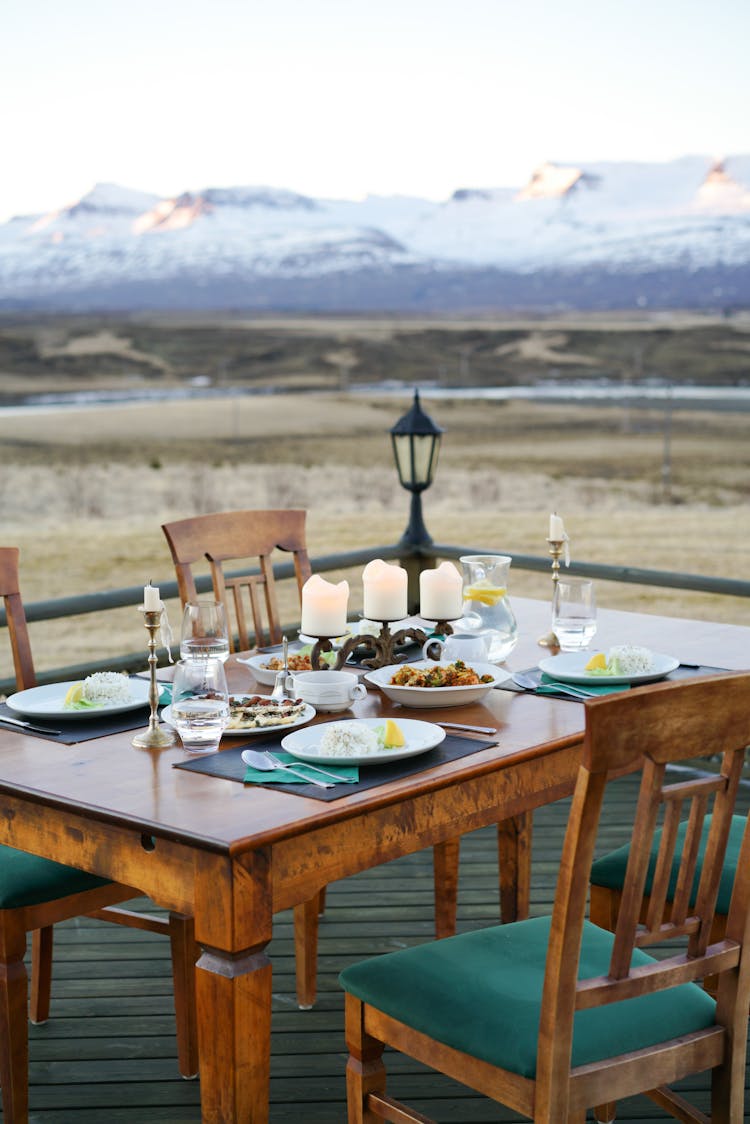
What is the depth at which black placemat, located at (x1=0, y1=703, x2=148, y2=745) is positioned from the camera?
1.96 metres

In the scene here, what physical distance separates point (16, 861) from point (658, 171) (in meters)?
28.9

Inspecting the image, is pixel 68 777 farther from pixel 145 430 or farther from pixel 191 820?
pixel 145 430

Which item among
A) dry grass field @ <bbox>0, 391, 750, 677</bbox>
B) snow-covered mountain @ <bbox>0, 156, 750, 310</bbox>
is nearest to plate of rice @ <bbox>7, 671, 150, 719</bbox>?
dry grass field @ <bbox>0, 391, 750, 677</bbox>

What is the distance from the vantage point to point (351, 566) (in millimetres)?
3967

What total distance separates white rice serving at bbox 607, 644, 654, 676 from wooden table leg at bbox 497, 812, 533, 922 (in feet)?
2.27

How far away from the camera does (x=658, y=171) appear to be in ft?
93.4

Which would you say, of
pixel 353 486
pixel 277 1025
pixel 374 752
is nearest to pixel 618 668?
pixel 374 752

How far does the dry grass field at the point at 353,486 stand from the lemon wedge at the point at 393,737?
11791 mm

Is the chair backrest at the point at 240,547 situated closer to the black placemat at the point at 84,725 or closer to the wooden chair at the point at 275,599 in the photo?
the wooden chair at the point at 275,599

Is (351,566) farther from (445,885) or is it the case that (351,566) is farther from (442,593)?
(442,593)

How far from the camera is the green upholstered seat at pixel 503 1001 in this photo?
1562 millimetres

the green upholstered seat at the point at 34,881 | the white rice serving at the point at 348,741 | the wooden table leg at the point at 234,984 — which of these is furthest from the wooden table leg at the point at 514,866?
the wooden table leg at the point at 234,984

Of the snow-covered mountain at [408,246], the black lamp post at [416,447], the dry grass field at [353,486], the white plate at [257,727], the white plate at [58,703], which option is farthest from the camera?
the snow-covered mountain at [408,246]

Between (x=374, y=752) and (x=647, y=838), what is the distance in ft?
1.45
